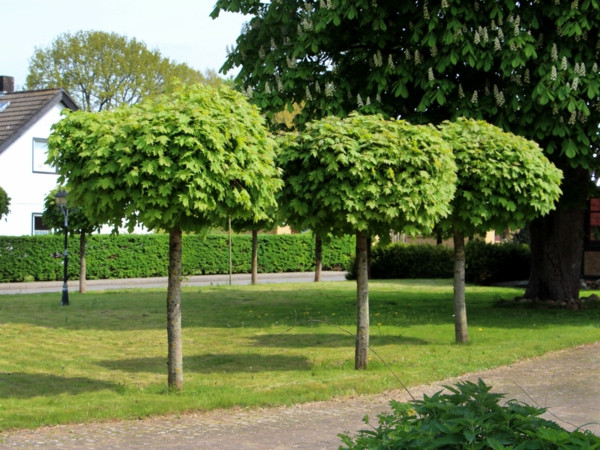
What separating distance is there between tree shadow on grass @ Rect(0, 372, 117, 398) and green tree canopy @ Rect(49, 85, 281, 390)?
1.20 metres

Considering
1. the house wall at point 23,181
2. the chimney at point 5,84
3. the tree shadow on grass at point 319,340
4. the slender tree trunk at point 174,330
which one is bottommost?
the tree shadow on grass at point 319,340

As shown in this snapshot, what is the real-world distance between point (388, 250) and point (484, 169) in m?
22.7

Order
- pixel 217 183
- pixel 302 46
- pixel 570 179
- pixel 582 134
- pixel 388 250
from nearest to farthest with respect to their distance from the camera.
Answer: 1. pixel 217 183
2. pixel 582 134
3. pixel 302 46
4. pixel 570 179
5. pixel 388 250

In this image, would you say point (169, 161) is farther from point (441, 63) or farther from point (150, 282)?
point (150, 282)

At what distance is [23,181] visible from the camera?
35.9 meters

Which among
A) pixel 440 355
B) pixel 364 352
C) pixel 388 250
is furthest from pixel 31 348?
pixel 388 250

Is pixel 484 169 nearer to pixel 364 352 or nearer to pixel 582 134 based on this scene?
pixel 582 134

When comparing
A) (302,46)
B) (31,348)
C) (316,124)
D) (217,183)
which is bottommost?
(31,348)

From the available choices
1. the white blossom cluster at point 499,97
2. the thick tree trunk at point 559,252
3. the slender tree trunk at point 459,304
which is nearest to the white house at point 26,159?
the thick tree trunk at point 559,252

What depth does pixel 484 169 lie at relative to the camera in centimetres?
1271

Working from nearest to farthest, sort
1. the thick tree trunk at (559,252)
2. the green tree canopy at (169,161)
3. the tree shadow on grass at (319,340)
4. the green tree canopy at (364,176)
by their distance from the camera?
the green tree canopy at (169,161) → the green tree canopy at (364,176) → the tree shadow on grass at (319,340) → the thick tree trunk at (559,252)

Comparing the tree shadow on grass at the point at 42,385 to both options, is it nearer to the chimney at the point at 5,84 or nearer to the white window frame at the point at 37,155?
the white window frame at the point at 37,155

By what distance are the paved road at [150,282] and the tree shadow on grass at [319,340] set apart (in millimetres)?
11781

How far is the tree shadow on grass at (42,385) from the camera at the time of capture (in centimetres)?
946
